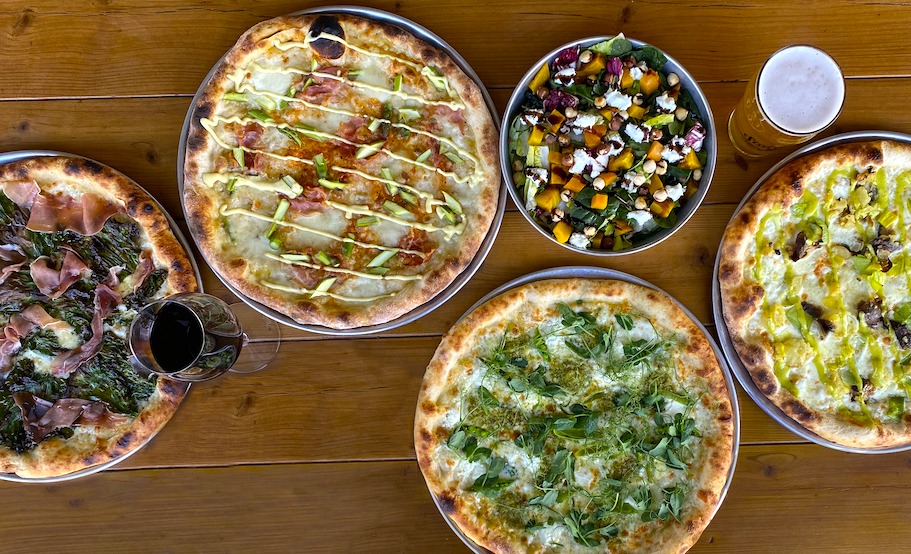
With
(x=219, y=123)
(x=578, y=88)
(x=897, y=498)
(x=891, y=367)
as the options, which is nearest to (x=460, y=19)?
(x=578, y=88)

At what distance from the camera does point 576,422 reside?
260 centimetres

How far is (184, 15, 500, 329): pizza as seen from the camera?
8.30 ft

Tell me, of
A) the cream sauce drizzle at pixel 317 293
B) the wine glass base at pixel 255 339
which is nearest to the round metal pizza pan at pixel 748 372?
the cream sauce drizzle at pixel 317 293

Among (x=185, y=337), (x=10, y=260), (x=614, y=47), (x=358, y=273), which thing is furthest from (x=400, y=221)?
(x=10, y=260)

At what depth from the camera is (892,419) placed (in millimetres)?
2576

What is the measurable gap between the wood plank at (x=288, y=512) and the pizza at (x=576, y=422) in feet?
0.81

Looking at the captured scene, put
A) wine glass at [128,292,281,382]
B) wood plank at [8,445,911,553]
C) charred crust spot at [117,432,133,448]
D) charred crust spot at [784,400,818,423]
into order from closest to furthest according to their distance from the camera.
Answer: wine glass at [128,292,281,382], charred crust spot at [784,400,818,423], charred crust spot at [117,432,133,448], wood plank at [8,445,911,553]

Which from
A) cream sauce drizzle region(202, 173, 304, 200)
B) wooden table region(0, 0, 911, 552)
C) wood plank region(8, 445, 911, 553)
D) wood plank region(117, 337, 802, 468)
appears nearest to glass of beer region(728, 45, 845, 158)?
wooden table region(0, 0, 911, 552)

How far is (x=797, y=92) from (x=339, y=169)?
6.01ft

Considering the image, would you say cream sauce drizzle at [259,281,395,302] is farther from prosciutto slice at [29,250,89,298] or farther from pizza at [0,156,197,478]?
prosciutto slice at [29,250,89,298]

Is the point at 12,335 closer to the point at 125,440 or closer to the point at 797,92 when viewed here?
the point at 125,440

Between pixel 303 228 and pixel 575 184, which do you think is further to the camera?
pixel 303 228

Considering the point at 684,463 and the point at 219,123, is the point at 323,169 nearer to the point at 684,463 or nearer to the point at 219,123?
the point at 219,123

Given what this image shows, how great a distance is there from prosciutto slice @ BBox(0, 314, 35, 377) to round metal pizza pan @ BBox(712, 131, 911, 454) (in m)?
2.97
